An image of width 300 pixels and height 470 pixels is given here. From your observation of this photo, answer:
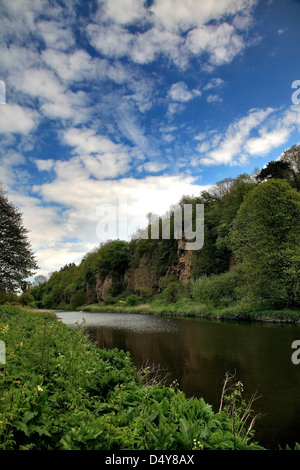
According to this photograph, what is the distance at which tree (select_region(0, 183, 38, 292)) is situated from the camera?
89.8 ft

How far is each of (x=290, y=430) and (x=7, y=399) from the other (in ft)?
19.8

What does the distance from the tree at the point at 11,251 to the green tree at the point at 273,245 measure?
2249 cm

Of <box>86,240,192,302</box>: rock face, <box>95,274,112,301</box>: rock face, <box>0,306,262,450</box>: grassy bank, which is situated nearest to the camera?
<box>0,306,262,450</box>: grassy bank

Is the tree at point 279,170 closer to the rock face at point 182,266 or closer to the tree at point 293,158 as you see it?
the tree at point 293,158

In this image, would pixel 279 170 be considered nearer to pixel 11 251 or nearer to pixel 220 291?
pixel 220 291

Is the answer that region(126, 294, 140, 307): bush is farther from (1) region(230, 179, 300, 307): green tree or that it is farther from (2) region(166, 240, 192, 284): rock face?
(1) region(230, 179, 300, 307): green tree

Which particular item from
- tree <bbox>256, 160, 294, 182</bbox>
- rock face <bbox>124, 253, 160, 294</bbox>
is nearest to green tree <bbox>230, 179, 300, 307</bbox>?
tree <bbox>256, 160, 294, 182</bbox>

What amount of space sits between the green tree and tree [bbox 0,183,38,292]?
22495mm

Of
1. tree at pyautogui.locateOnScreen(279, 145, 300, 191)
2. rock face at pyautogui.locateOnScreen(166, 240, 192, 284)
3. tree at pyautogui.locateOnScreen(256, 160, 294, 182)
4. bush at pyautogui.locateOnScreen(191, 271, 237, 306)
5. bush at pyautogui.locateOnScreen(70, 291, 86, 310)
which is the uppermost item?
tree at pyautogui.locateOnScreen(279, 145, 300, 191)

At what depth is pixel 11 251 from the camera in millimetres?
27750

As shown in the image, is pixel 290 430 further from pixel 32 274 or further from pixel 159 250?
pixel 159 250

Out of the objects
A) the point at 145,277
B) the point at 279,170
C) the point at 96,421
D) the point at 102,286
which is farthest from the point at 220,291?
the point at 102,286

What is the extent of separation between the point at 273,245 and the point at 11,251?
25.7m

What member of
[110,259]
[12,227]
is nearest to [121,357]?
[12,227]
